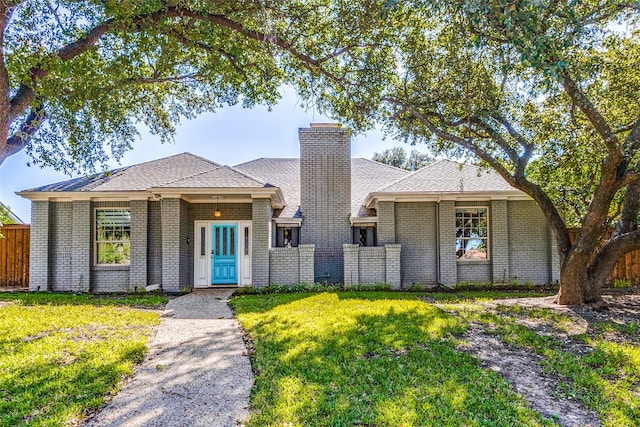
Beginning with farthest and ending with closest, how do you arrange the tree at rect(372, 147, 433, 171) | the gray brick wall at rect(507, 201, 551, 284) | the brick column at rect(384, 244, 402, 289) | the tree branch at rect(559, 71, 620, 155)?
the tree at rect(372, 147, 433, 171)
the gray brick wall at rect(507, 201, 551, 284)
the brick column at rect(384, 244, 402, 289)
the tree branch at rect(559, 71, 620, 155)

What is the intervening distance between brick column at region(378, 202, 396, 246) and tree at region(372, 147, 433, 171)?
25.6m

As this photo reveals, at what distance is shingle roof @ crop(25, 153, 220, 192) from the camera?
1277 centimetres

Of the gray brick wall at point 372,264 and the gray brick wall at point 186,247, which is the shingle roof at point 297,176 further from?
the gray brick wall at point 186,247

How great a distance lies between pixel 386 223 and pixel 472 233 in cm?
311

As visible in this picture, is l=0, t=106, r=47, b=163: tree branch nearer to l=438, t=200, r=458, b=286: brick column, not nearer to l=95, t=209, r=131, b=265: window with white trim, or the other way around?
l=95, t=209, r=131, b=265: window with white trim

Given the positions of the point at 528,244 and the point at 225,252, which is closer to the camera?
the point at 528,244

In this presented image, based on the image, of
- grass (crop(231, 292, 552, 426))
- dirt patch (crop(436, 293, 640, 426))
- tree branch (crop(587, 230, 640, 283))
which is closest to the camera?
grass (crop(231, 292, 552, 426))

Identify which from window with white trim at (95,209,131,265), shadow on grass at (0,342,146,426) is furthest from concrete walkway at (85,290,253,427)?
window with white trim at (95,209,131,265)

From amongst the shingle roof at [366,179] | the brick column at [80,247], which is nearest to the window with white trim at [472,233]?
the shingle roof at [366,179]

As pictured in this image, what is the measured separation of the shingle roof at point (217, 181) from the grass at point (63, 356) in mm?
4269

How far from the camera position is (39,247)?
12703 mm

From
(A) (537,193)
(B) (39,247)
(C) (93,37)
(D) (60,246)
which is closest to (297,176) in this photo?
(D) (60,246)

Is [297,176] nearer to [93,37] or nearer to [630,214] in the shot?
[93,37]

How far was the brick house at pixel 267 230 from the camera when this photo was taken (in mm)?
12453
